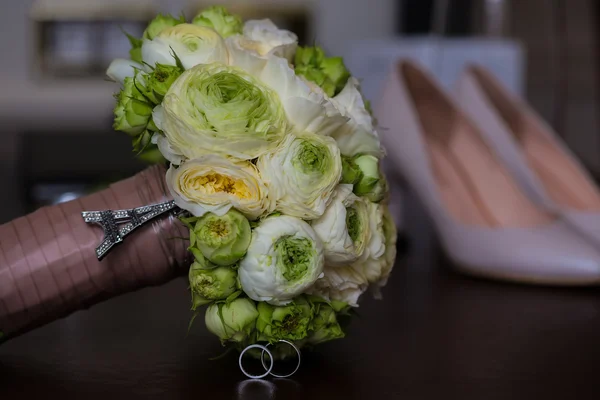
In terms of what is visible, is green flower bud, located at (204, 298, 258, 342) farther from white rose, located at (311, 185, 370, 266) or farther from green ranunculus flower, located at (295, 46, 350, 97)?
green ranunculus flower, located at (295, 46, 350, 97)

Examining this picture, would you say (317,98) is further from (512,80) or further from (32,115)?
(32,115)

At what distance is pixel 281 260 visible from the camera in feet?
1.67

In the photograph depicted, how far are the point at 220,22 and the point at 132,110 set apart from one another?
105 millimetres

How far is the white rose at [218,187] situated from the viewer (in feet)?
1.68

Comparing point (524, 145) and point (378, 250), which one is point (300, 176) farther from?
point (524, 145)

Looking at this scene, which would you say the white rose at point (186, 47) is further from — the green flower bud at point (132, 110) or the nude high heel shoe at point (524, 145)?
the nude high heel shoe at point (524, 145)

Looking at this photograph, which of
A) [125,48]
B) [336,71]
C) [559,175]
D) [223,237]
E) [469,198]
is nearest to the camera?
[223,237]

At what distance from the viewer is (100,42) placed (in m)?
5.04

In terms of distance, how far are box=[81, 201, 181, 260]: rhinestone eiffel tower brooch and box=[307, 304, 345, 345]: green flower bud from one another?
Result: 0.41ft

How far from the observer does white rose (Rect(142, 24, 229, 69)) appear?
56 cm

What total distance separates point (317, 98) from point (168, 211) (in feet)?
0.42

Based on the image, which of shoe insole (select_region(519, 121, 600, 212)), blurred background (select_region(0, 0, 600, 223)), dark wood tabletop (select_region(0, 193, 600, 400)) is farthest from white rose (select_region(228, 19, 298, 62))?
blurred background (select_region(0, 0, 600, 223))

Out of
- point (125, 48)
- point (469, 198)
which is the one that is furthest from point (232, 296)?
point (125, 48)

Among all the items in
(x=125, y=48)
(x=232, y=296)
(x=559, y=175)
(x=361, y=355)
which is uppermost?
(x=232, y=296)
